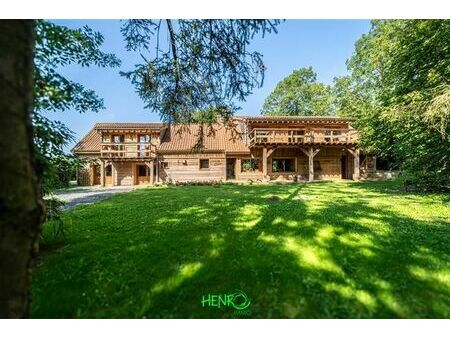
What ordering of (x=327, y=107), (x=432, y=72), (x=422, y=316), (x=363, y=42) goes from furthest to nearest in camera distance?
(x=327, y=107) < (x=363, y=42) < (x=432, y=72) < (x=422, y=316)

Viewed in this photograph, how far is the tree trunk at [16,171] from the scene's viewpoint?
1986mm

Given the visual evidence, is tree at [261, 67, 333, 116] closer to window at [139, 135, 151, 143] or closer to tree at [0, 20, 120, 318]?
window at [139, 135, 151, 143]

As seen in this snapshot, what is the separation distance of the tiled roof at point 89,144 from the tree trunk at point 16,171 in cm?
2377

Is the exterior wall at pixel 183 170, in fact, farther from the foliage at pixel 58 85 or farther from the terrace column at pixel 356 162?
the foliage at pixel 58 85

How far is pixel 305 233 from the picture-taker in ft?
17.0

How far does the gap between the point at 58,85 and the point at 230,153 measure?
19684 millimetres

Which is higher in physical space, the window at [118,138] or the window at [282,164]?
the window at [118,138]

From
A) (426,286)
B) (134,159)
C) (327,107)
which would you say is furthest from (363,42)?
(426,286)

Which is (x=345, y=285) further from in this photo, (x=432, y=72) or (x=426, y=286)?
(x=432, y=72)

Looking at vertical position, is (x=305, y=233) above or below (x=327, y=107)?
below

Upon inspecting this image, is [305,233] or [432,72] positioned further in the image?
[432,72]

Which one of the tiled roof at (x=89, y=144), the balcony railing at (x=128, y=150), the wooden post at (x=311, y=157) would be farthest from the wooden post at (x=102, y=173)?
the wooden post at (x=311, y=157)

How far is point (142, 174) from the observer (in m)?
23.8

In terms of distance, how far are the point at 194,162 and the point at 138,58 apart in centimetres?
1721
